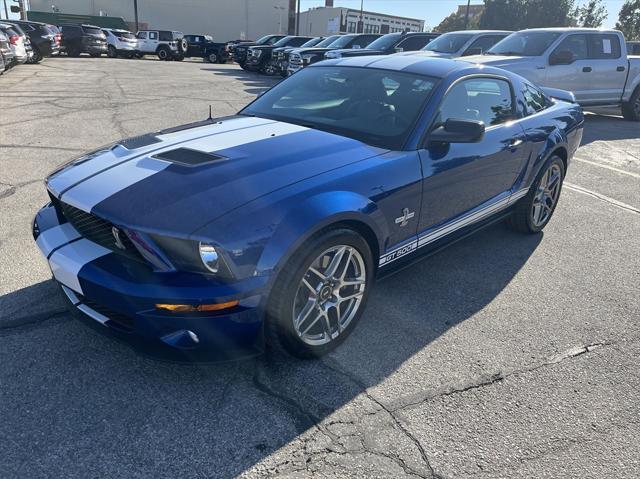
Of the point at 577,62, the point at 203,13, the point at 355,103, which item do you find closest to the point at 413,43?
the point at 577,62

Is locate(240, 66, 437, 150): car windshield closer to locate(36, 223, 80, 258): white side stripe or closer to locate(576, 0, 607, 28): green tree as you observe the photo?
locate(36, 223, 80, 258): white side stripe

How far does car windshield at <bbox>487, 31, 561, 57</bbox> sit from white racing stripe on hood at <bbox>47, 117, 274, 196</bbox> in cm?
795

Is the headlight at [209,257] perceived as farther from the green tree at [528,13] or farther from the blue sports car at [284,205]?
the green tree at [528,13]

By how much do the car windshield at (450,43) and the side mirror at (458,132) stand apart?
931 cm

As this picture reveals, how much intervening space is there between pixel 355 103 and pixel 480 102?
104cm

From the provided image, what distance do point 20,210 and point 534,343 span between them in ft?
14.4

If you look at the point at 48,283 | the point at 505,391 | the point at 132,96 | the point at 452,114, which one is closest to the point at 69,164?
the point at 48,283

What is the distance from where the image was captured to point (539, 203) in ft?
15.3

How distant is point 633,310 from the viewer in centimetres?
352

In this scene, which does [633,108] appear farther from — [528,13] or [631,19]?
[528,13]

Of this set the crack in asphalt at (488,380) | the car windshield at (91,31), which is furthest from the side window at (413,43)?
the car windshield at (91,31)

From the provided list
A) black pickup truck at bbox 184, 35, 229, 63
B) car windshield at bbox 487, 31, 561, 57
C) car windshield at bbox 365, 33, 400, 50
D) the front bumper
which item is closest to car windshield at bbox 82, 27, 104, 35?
black pickup truck at bbox 184, 35, 229, 63

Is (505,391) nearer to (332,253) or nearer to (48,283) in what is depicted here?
(332,253)

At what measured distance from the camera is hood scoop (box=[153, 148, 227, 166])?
2.69 metres
